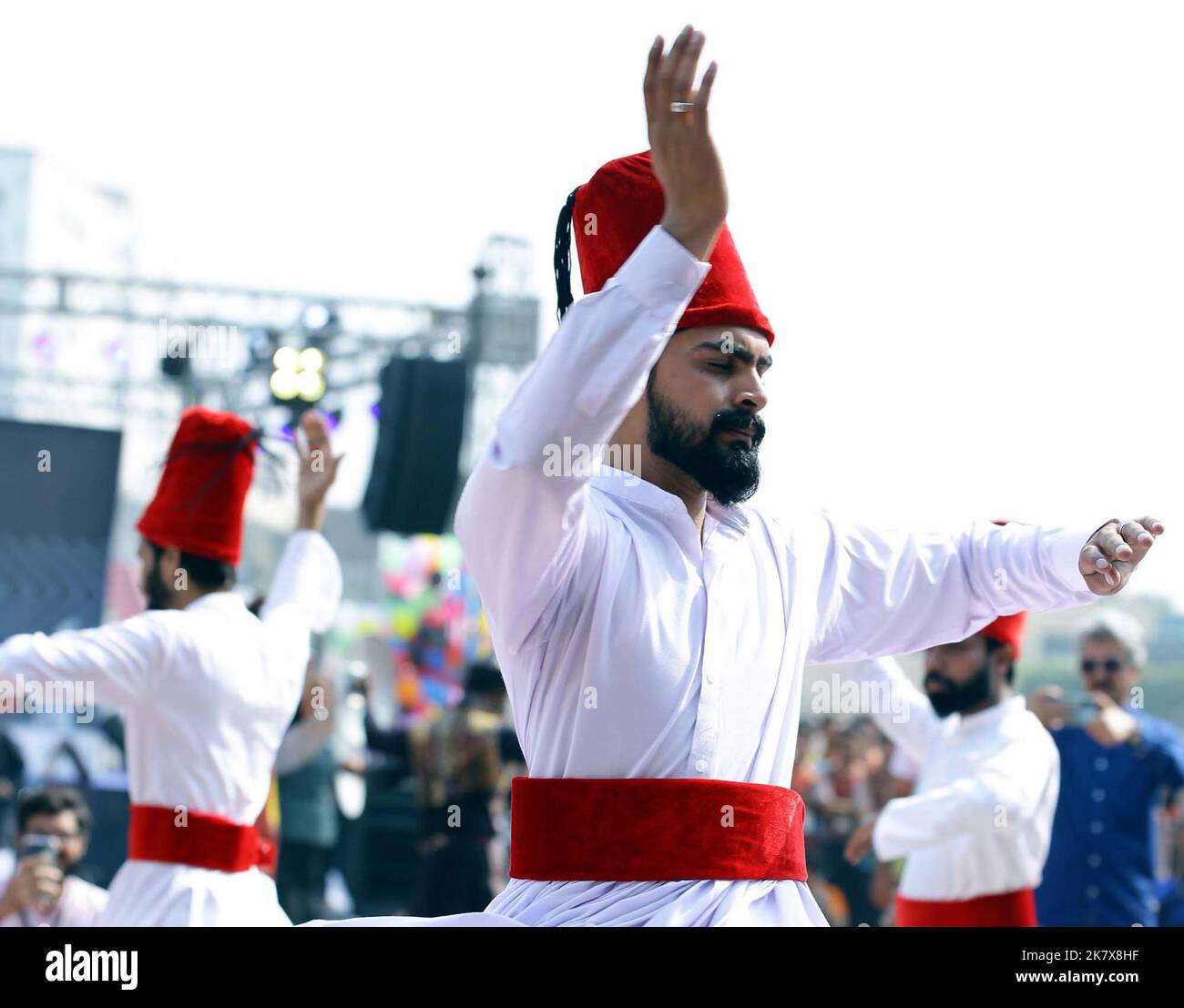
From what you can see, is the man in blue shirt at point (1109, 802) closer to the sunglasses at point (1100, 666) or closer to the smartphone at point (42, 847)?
the sunglasses at point (1100, 666)

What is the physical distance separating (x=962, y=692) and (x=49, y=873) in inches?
112

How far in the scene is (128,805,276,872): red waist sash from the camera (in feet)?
13.4

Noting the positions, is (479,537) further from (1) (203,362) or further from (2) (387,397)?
(1) (203,362)

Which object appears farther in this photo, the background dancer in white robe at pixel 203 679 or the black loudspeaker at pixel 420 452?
the black loudspeaker at pixel 420 452

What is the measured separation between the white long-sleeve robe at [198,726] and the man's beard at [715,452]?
6.28ft

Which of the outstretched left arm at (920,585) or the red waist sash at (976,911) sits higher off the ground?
the outstretched left arm at (920,585)

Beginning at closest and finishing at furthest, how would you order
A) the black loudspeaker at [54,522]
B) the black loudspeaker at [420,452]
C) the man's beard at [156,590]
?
the man's beard at [156,590] < the black loudspeaker at [54,522] < the black loudspeaker at [420,452]

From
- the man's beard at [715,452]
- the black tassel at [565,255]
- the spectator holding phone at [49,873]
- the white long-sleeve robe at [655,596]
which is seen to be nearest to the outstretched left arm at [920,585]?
the white long-sleeve robe at [655,596]

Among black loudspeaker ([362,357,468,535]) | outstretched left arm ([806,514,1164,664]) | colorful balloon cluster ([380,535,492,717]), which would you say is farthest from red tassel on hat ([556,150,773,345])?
colorful balloon cluster ([380,535,492,717])

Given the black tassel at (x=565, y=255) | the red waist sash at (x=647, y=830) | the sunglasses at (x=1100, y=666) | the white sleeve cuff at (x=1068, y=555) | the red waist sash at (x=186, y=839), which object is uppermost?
the black tassel at (x=565, y=255)

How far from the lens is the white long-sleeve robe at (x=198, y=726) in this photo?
13.0 feet

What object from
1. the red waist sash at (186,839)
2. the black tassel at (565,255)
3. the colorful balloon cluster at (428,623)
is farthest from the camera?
the colorful balloon cluster at (428,623)
